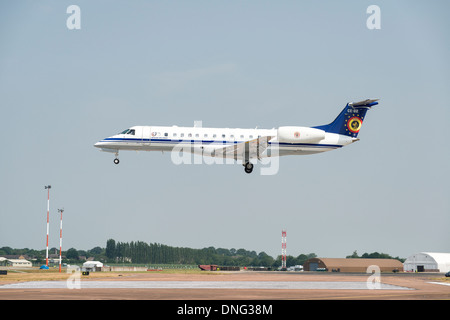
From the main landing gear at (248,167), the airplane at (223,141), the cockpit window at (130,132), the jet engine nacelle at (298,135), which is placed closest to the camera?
the airplane at (223,141)

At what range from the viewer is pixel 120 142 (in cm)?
5234

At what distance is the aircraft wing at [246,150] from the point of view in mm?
50375

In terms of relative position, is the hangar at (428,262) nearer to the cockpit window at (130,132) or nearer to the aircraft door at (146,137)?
the aircraft door at (146,137)

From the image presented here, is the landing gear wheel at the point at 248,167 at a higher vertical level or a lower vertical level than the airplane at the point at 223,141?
lower

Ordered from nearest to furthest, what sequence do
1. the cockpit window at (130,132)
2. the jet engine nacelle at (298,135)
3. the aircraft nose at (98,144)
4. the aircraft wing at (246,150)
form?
the aircraft wing at (246,150), the cockpit window at (130,132), the aircraft nose at (98,144), the jet engine nacelle at (298,135)

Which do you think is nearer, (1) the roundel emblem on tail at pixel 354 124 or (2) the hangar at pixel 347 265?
(1) the roundel emblem on tail at pixel 354 124

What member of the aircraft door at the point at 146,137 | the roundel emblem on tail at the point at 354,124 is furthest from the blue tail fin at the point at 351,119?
the aircraft door at the point at 146,137

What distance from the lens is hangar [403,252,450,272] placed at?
106m

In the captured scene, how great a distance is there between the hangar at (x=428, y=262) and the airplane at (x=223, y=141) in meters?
63.2

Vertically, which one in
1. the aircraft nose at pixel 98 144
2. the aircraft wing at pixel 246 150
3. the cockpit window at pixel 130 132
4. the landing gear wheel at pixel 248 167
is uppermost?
the cockpit window at pixel 130 132

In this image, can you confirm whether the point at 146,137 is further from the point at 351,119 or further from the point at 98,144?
the point at 351,119

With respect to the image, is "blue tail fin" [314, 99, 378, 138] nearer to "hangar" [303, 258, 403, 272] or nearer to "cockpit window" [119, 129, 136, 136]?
"cockpit window" [119, 129, 136, 136]
